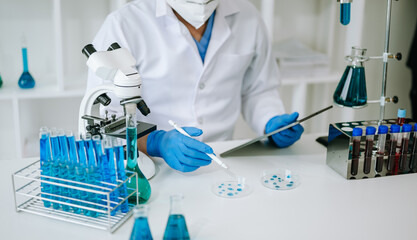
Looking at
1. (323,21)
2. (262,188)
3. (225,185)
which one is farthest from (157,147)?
(323,21)

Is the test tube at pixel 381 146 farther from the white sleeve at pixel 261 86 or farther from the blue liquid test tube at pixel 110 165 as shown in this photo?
the blue liquid test tube at pixel 110 165

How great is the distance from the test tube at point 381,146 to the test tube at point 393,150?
0.03m

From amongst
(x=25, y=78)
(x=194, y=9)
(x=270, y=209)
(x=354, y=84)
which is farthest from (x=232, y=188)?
(x=25, y=78)

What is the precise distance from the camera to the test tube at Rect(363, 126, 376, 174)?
1.45m

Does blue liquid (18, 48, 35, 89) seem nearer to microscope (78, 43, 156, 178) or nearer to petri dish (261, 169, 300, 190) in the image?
microscope (78, 43, 156, 178)

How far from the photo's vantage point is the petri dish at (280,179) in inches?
55.5

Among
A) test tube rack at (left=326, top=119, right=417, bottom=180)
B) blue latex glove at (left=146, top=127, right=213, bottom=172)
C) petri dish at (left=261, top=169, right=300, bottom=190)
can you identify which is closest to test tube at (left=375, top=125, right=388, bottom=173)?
test tube rack at (left=326, top=119, right=417, bottom=180)

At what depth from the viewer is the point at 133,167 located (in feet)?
4.10

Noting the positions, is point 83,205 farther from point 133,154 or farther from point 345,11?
point 345,11

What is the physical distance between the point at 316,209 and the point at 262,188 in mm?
196

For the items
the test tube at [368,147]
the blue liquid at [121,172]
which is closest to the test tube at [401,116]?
the test tube at [368,147]

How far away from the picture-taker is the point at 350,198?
135 centimetres

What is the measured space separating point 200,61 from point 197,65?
0.09 feet

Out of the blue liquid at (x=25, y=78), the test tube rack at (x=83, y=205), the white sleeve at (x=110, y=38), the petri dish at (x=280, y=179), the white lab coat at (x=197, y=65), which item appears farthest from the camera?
the blue liquid at (x=25, y=78)
